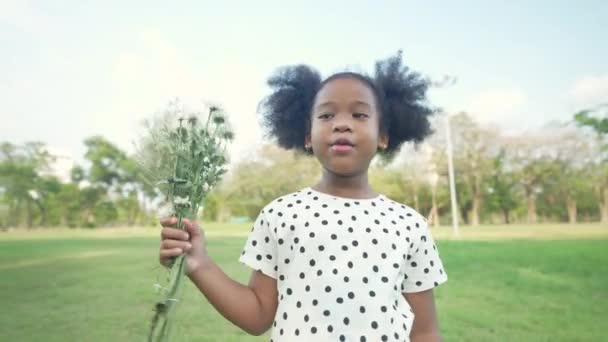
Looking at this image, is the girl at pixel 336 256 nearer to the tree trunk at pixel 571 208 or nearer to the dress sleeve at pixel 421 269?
the dress sleeve at pixel 421 269

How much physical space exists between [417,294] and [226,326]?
2472 millimetres

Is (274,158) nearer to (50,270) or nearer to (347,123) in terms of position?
(50,270)

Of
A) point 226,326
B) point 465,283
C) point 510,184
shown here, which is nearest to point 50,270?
point 226,326

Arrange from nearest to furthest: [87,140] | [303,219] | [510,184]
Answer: [303,219], [87,140], [510,184]

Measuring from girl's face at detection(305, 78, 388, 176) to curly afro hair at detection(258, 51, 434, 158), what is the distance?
23 centimetres

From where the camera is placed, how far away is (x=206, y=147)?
40.5 inches

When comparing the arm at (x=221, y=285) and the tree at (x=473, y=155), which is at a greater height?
the tree at (x=473, y=155)

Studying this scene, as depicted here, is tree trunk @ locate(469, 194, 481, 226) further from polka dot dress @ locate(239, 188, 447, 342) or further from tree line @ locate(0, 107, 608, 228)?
polka dot dress @ locate(239, 188, 447, 342)

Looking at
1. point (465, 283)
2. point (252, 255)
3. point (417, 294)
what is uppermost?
point (252, 255)

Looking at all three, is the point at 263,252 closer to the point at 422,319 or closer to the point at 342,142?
the point at 342,142

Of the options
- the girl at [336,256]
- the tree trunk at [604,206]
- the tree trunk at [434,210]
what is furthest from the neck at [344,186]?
the tree trunk at [434,210]

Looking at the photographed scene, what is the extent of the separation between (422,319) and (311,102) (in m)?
0.71

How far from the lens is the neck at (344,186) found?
1279 millimetres

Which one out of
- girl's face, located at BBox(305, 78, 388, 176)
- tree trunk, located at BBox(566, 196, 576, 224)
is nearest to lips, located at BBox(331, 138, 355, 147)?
girl's face, located at BBox(305, 78, 388, 176)
